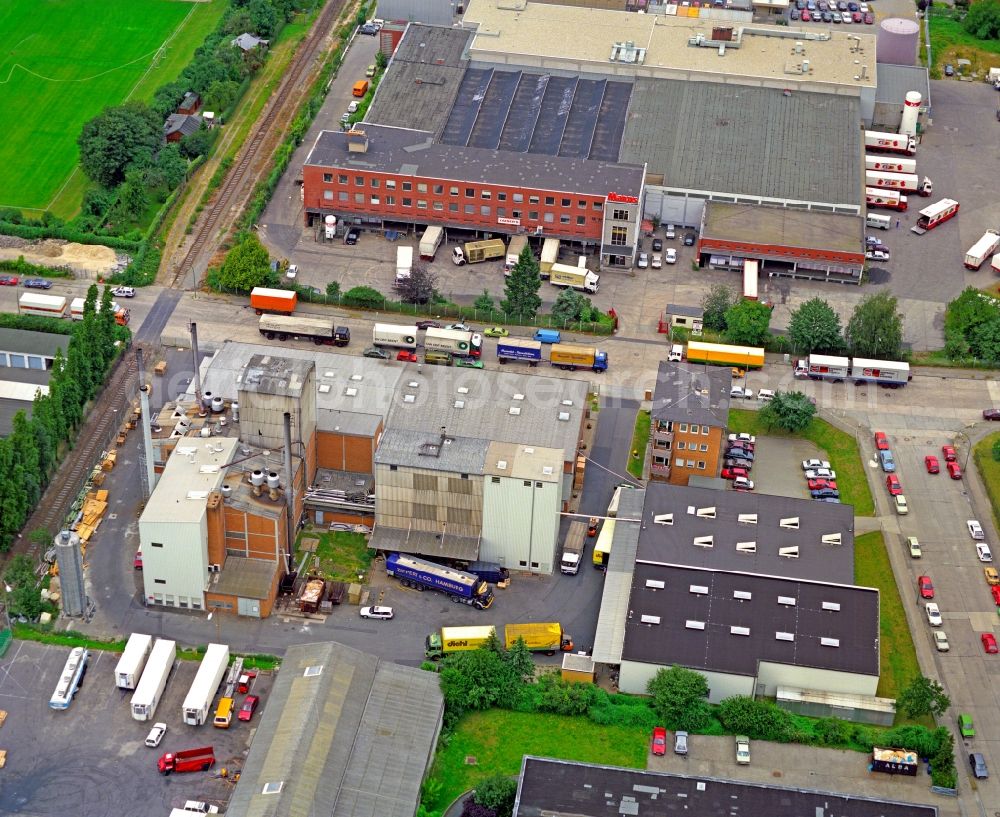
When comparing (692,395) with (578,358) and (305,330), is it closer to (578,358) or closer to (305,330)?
(578,358)

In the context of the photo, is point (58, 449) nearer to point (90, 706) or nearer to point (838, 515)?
point (90, 706)

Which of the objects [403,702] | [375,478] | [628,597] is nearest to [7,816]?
[403,702]

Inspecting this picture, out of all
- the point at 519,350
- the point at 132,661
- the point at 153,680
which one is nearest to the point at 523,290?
the point at 519,350

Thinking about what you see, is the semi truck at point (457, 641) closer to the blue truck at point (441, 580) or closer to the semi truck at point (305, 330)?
the blue truck at point (441, 580)

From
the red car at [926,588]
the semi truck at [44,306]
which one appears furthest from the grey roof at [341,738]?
the semi truck at [44,306]

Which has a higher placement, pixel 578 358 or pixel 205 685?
pixel 578 358

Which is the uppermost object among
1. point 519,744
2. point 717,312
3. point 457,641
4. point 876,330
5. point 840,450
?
point 876,330
